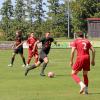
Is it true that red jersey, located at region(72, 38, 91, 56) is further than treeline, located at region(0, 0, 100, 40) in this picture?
No

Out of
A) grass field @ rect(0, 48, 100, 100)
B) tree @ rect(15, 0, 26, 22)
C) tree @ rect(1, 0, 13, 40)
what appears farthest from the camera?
tree @ rect(15, 0, 26, 22)

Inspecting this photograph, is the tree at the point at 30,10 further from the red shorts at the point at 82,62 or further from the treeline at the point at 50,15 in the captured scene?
the red shorts at the point at 82,62

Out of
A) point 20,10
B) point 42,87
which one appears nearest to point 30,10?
point 20,10

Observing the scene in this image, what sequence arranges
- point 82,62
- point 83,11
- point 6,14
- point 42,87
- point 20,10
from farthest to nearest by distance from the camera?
point 83,11 → point 20,10 → point 6,14 → point 42,87 → point 82,62

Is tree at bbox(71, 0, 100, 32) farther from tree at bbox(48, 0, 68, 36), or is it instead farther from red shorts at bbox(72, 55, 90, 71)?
red shorts at bbox(72, 55, 90, 71)

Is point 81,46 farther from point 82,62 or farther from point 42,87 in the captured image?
point 42,87

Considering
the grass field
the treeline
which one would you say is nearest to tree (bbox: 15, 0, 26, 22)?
the treeline

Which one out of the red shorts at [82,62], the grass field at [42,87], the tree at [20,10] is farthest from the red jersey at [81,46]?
the tree at [20,10]

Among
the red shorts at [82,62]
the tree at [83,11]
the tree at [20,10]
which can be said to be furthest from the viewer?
the tree at [20,10]

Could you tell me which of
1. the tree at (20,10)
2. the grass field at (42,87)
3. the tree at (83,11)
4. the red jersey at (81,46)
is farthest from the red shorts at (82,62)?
the tree at (20,10)

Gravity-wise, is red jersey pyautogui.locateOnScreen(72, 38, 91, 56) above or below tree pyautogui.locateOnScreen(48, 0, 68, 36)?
above

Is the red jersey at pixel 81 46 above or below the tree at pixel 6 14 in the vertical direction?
above

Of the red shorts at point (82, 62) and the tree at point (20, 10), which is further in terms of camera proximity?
the tree at point (20, 10)

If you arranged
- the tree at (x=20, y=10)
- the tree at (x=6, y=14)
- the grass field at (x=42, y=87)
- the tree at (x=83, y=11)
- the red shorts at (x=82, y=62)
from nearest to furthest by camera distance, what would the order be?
the grass field at (x=42, y=87) < the red shorts at (x=82, y=62) < the tree at (x=6, y=14) < the tree at (x=83, y=11) < the tree at (x=20, y=10)
